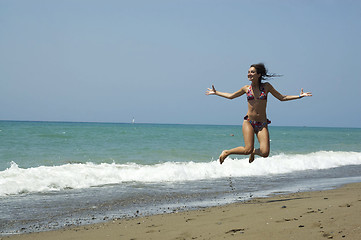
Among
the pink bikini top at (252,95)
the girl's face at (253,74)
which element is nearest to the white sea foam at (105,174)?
the pink bikini top at (252,95)

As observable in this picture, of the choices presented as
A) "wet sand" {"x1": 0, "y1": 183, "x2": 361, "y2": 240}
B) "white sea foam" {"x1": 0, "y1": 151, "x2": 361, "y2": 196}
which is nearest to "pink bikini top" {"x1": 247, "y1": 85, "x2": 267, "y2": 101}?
"wet sand" {"x1": 0, "y1": 183, "x2": 361, "y2": 240}

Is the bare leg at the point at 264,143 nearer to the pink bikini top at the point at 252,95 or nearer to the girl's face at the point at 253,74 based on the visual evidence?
the pink bikini top at the point at 252,95

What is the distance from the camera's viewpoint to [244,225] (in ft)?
19.3

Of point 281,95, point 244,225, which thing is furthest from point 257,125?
point 244,225

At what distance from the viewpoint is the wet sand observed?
17.1ft

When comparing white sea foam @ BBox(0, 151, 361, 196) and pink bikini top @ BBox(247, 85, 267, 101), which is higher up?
pink bikini top @ BBox(247, 85, 267, 101)

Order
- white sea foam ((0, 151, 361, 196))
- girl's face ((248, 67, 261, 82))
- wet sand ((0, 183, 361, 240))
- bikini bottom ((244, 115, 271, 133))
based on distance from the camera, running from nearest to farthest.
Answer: wet sand ((0, 183, 361, 240)) → girl's face ((248, 67, 261, 82)) → bikini bottom ((244, 115, 271, 133)) → white sea foam ((0, 151, 361, 196))

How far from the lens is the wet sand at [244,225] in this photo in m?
5.23

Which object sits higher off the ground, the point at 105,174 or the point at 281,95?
the point at 281,95

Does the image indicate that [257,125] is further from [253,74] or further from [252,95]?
[253,74]

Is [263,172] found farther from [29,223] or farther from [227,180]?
[29,223]

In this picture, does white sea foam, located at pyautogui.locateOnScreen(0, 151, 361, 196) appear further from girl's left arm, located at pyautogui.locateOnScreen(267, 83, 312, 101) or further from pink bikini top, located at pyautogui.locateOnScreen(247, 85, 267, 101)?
girl's left arm, located at pyautogui.locateOnScreen(267, 83, 312, 101)

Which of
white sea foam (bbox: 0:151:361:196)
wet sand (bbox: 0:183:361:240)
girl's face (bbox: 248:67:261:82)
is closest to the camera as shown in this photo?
wet sand (bbox: 0:183:361:240)

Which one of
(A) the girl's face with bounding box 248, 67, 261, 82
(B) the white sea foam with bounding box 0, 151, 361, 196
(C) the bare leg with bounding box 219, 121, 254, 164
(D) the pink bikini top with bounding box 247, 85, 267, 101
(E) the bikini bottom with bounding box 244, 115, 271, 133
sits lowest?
(B) the white sea foam with bounding box 0, 151, 361, 196
